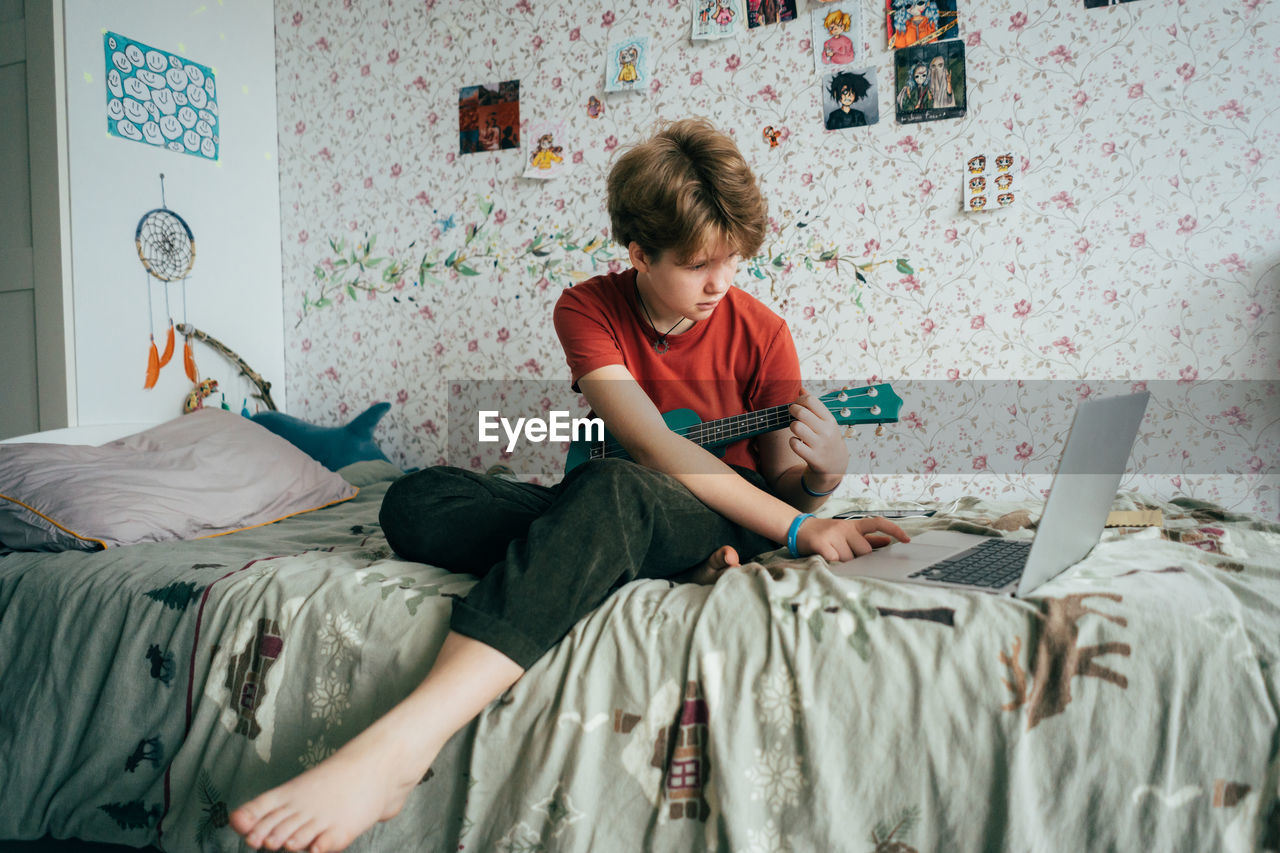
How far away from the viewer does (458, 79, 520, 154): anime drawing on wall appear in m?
2.06

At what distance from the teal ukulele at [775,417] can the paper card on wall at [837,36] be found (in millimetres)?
909

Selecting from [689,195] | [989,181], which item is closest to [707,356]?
[689,195]

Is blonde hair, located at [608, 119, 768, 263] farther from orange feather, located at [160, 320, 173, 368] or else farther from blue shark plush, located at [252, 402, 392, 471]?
orange feather, located at [160, 320, 173, 368]

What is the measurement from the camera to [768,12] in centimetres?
180

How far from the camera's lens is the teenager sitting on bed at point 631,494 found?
2.36ft

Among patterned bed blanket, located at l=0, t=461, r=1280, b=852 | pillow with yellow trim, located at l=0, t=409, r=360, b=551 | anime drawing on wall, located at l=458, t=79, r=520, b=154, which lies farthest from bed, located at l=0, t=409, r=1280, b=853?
anime drawing on wall, located at l=458, t=79, r=520, b=154

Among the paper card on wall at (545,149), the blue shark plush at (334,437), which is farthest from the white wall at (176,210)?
the paper card on wall at (545,149)

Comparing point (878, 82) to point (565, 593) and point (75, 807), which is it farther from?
point (75, 807)

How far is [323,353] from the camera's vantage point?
235 centimetres

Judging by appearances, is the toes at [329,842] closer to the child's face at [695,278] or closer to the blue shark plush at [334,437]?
the child's face at [695,278]

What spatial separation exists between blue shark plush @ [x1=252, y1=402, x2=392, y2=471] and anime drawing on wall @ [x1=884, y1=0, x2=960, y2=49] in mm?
1548

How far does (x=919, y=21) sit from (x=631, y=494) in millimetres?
1389

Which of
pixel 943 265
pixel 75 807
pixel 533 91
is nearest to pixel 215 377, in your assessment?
pixel 533 91

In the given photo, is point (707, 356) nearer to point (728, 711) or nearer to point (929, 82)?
point (728, 711)
